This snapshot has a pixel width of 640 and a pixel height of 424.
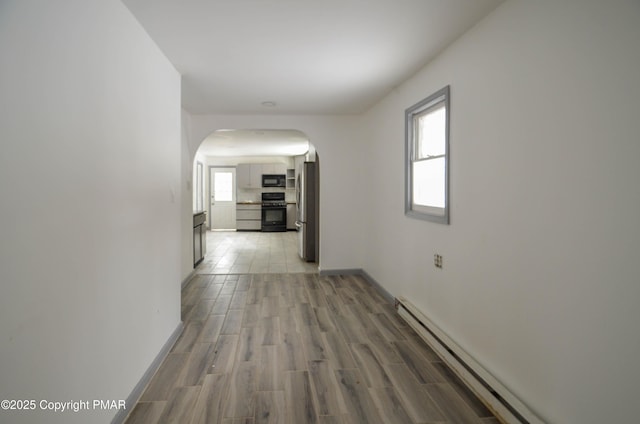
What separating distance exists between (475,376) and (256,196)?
10.4 m

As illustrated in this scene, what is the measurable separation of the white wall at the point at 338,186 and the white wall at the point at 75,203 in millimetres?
3075

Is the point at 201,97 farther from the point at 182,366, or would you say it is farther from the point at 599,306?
the point at 599,306

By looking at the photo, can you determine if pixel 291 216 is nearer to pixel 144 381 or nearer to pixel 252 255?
pixel 252 255

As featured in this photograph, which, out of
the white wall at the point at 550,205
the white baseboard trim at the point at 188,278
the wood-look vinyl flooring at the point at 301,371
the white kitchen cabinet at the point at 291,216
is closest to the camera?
the white wall at the point at 550,205

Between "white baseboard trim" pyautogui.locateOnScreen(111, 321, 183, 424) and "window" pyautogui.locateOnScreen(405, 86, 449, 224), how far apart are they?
99.8 inches

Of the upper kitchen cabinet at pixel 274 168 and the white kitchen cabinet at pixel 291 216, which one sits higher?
the upper kitchen cabinet at pixel 274 168

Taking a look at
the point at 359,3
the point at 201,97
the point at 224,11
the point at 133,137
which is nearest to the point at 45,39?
the point at 133,137

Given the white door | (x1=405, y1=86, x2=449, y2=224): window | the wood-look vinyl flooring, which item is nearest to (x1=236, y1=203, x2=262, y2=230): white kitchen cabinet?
the white door

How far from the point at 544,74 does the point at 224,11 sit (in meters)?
1.92

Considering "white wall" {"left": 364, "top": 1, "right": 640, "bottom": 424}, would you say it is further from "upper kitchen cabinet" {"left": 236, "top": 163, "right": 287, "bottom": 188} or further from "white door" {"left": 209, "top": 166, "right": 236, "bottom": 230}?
"white door" {"left": 209, "top": 166, "right": 236, "bottom": 230}

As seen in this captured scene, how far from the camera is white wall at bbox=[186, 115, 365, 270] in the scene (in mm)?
5406

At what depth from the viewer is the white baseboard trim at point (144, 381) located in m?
1.97

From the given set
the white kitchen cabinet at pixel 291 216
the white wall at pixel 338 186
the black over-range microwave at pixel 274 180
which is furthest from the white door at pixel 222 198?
the white wall at pixel 338 186

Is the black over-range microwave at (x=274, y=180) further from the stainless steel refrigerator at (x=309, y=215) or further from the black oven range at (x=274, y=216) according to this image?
the stainless steel refrigerator at (x=309, y=215)
